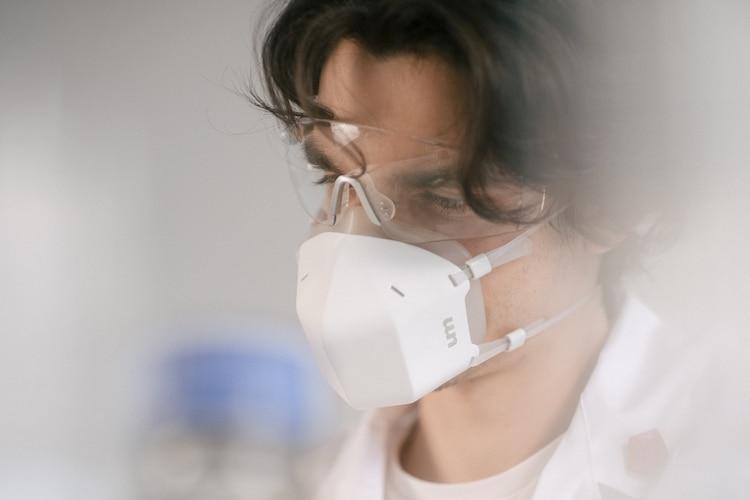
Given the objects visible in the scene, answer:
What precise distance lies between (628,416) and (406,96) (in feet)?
1.28

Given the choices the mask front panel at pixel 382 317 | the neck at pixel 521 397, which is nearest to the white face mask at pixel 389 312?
the mask front panel at pixel 382 317

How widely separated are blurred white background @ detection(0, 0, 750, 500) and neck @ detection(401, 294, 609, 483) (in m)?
0.27

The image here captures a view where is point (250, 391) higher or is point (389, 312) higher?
point (389, 312)

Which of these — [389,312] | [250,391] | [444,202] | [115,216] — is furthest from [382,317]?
[115,216]

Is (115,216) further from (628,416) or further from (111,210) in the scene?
(628,416)

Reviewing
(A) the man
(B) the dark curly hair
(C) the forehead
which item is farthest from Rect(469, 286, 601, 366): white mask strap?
(C) the forehead

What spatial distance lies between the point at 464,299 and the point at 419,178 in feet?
0.43

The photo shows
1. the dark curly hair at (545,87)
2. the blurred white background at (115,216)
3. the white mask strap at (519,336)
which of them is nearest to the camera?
the dark curly hair at (545,87)

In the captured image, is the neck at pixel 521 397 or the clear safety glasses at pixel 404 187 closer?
the clear safety glasses at pixel 404 187

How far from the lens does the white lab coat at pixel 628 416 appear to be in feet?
2.38

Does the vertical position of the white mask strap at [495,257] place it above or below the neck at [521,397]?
above

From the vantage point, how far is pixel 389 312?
706mm

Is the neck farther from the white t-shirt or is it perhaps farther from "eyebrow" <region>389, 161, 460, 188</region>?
"eyebrow" <region>389, 161, 460, 188</region>

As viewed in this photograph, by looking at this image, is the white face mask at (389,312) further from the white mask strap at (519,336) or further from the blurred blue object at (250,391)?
the blurred blue object at (250,391)
